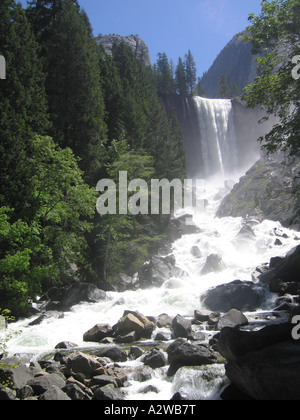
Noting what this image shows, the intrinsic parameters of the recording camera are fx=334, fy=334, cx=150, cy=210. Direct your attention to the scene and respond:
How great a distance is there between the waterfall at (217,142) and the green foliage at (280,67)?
2133 inches

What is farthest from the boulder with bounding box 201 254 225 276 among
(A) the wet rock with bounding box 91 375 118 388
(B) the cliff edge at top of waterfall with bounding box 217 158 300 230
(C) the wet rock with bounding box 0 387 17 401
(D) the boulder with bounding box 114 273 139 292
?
(C) the wet rock with bounding box 0 387 17 401

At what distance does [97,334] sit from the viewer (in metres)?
13.2

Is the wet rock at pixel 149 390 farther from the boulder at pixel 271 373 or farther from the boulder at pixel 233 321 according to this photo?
the boulder at pixel 233 321

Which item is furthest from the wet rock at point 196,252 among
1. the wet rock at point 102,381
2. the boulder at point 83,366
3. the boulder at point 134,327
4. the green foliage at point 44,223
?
the wet rock at point 102,381

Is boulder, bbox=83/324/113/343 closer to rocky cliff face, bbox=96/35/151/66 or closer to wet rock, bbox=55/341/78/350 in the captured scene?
wet rock, bbox=55/341/78/350

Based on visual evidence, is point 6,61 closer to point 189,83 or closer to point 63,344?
point 63,344

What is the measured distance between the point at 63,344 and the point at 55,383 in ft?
13.3

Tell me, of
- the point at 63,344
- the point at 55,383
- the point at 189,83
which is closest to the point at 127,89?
the point at 63,344

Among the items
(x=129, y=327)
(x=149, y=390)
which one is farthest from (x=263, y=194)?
(x=149, y=390)

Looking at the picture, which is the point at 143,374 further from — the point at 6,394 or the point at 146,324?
the point at 146,324

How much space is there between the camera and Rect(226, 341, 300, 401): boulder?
689 cm

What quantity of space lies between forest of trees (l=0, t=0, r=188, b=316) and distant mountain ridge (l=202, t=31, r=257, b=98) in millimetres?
103961
